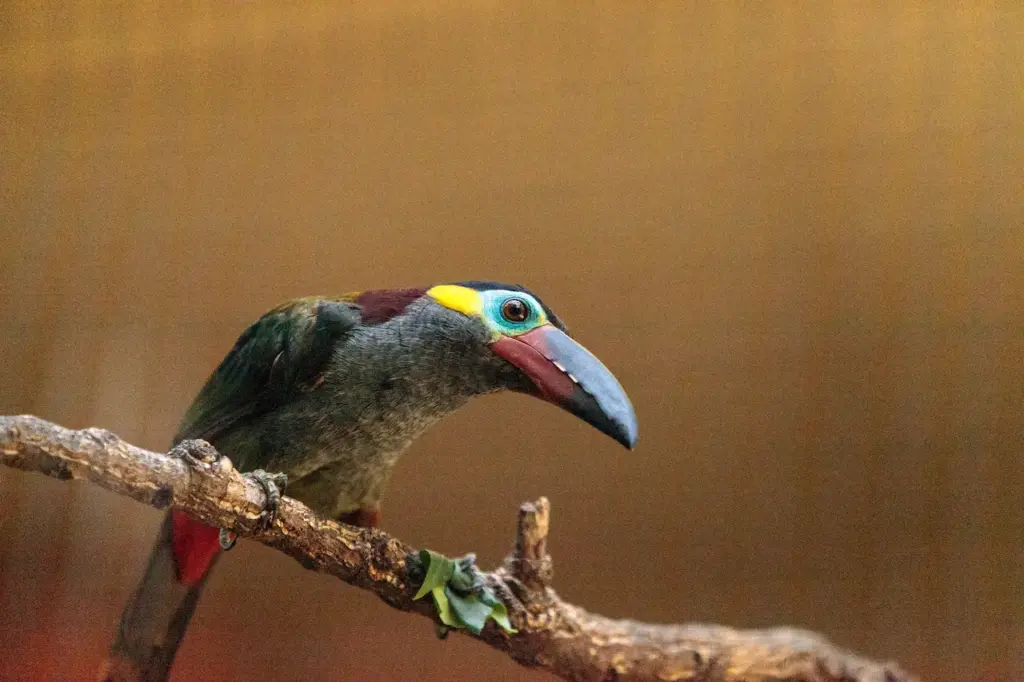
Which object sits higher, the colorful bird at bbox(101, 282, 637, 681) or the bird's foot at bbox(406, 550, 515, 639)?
the colorful bird at bbox(101, 282, 637, 681)

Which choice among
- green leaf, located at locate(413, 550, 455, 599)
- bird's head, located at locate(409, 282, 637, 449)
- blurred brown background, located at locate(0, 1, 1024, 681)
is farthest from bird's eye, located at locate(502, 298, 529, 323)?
green leaf, located at locate(413, 550, 455, 599)

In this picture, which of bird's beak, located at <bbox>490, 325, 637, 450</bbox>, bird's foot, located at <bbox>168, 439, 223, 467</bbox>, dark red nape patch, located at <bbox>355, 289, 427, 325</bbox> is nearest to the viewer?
bird's foot, located at <bbox>168, 439, 223, 467</bbox>

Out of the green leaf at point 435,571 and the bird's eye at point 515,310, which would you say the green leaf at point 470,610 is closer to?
the green leaf at point 435,571

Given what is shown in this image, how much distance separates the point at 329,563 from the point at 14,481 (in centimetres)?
39

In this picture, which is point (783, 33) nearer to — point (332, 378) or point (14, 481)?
point (332, 378)

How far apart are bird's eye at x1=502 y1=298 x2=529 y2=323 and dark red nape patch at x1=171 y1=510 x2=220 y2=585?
490 mm

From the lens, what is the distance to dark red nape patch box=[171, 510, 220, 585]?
3.00 ft

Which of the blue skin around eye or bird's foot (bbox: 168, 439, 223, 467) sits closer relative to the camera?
bird's foot (bbox: 168, 439, 223, 467)

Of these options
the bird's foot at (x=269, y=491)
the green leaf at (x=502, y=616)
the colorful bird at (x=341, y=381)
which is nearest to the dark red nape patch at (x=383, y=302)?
the colorful bird at (x=341, y=381)

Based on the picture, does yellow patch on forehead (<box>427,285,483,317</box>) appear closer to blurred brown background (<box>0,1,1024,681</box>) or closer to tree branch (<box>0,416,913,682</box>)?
blurred brown background (<box>0,1,1024,681</box>)

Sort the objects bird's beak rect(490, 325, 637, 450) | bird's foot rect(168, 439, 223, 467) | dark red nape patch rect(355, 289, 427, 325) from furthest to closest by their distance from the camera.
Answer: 1. dark red nape patch rect(355, 289, 427, 325)
2. bird's beak rect(490, 325, 637, 450)
3. bird's foot rect(168, 439, 223, 467)

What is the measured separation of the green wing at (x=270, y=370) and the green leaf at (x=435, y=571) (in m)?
0.30

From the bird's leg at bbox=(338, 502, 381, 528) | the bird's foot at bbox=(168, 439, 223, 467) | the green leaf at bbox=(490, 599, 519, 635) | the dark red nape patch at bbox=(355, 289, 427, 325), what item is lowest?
the green leaf at bbox=(490, 599, 519, 635)

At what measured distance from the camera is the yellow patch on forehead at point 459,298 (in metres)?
0.99
